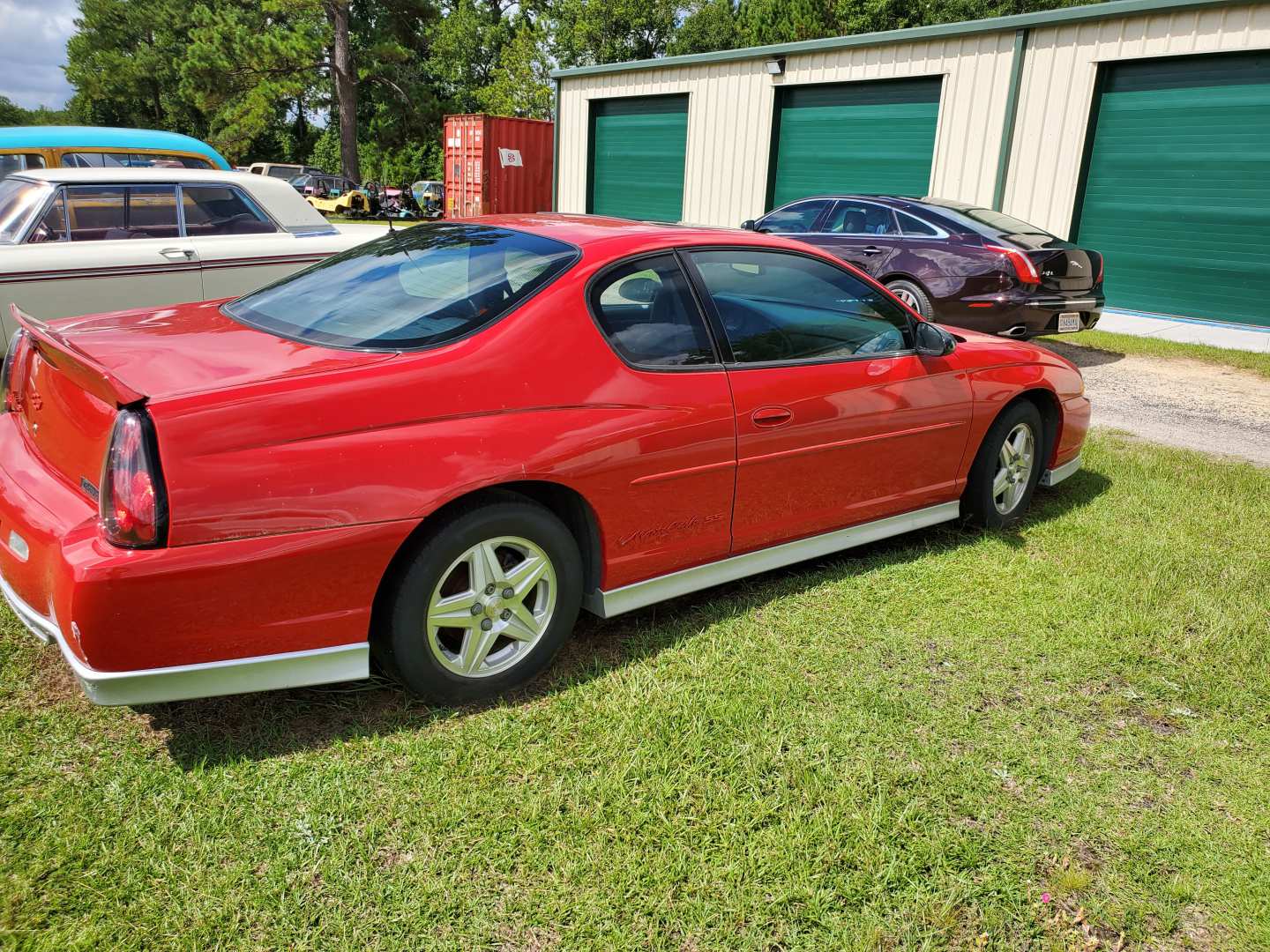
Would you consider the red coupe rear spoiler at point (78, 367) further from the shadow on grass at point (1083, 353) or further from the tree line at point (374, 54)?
the tree line at point (374, 54)

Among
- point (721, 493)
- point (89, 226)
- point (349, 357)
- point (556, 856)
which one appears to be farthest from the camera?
point (89, 226)

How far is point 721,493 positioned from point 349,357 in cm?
139

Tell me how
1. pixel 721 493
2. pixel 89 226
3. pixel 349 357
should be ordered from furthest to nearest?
pixel 89 226 → pixel 721 493 → pixel 349 357

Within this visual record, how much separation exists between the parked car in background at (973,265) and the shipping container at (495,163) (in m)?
13.7

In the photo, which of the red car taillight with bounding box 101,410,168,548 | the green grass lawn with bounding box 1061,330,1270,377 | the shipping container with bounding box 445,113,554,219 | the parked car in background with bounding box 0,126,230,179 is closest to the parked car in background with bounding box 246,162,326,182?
the shipping container with bounding box 445,113,554,219

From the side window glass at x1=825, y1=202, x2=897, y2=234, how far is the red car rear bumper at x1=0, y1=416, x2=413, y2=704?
27.8ft

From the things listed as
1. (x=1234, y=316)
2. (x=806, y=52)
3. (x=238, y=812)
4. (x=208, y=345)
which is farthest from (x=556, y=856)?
(x=806, y=52)

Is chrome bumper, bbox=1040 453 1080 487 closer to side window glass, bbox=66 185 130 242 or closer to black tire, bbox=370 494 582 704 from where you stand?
black tire, bbox=370 494 582 704

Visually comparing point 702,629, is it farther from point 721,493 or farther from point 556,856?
point 556,856

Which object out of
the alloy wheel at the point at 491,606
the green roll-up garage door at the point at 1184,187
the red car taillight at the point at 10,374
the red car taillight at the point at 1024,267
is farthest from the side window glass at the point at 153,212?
the green roll-up garage door at the point at 1184,187

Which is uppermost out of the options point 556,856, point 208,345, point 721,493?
point 208,345

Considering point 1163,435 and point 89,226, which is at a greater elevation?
point 89,226

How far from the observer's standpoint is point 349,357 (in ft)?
9.21

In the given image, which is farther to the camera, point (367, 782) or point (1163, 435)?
point (1163, 435)
